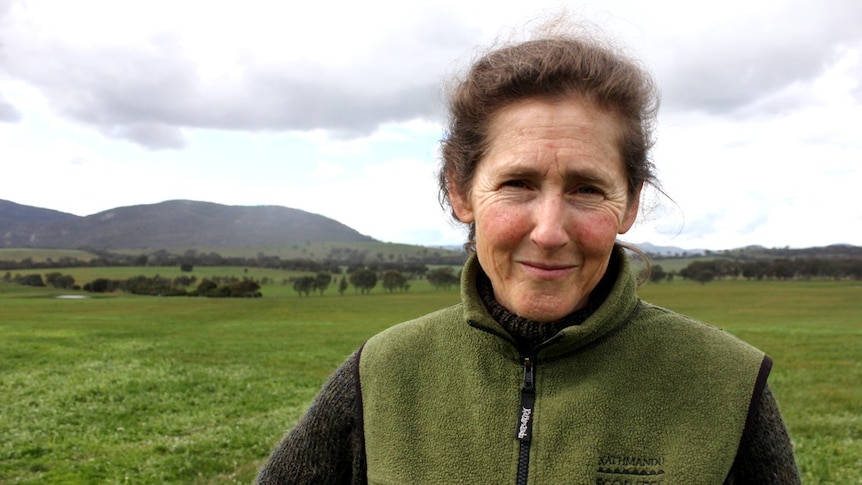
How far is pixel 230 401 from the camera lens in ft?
55.0

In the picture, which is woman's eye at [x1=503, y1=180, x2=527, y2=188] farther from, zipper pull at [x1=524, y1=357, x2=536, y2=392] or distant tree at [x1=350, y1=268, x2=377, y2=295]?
distant tree at [x1=350, y1=268, x2=377, y2=295]

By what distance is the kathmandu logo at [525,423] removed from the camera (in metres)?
1.93

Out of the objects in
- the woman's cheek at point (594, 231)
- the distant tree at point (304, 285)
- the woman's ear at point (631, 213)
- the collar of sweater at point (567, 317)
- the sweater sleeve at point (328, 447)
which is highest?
the woman's ear at point (631, 213)

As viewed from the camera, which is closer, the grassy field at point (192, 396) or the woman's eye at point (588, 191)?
the woman's eye at point (588, 191)

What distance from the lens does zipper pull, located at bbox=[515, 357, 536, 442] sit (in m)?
1.93

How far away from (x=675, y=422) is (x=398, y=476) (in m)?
0.91

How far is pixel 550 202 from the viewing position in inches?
74.0

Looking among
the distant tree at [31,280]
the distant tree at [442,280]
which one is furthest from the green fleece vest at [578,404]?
the distant tree at [31,280]

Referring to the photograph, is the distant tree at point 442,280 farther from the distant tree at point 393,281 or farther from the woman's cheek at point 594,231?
the woman's cheek at point 594,231

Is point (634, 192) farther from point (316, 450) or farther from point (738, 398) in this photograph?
point (316, 450)

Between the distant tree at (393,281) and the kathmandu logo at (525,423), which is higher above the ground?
the kathmandu logo at (525,423)

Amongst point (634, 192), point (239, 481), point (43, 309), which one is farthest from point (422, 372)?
point (43, 309)

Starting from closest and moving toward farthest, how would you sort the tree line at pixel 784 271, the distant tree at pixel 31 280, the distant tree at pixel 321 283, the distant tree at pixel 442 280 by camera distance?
1. the distant tree at pixel 321 283
2. the distant tree at pixel 442 280
3. the tree line at pixel 784 271
4. the distant tree at pixel 31 280

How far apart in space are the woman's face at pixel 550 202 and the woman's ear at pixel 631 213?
0.08 metres
